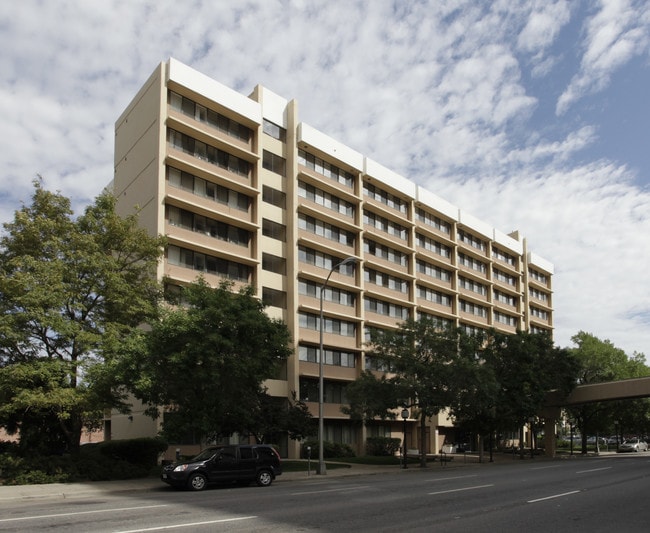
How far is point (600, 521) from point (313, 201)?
40.5 m

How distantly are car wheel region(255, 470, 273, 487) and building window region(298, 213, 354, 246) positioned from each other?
27.9 metres

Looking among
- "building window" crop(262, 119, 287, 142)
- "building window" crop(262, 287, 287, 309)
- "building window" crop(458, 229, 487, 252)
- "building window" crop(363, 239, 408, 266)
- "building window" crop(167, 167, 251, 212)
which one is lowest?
"building window" crop(262, 287, 287, 309)

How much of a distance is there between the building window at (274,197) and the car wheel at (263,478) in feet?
88.9

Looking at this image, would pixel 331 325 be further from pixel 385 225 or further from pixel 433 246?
pixel 433 246

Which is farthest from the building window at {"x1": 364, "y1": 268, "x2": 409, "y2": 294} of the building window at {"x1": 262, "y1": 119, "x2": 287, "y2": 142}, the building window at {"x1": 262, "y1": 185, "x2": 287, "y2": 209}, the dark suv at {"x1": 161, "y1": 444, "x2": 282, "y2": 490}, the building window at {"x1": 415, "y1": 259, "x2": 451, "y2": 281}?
the dark suv at {"x1": 161, "y1": 444, "x2": 282, "y2": 490}

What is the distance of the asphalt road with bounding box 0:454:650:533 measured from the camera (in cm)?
1198

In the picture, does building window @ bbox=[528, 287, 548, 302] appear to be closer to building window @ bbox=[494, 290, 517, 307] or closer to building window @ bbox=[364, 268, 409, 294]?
building window @ bbox=[494, 290, 517, 307]

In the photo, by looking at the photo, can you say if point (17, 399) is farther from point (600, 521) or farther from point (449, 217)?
point (449, 217)

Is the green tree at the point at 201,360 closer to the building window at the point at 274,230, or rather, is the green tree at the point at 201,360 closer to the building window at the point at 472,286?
the building window at the point at 274,230

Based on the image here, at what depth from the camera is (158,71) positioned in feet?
134

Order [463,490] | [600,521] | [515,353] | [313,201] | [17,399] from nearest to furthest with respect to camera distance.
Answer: [600,521] → [463,490] → [17,399] → [515,353] → [313,201]

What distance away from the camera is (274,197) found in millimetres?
48562

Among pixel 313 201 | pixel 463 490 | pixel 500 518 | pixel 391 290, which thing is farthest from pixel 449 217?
pixel 500 518

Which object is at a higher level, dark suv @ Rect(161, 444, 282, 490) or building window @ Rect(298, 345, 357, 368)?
building window @ Rect(298, 345, 357, 368)
